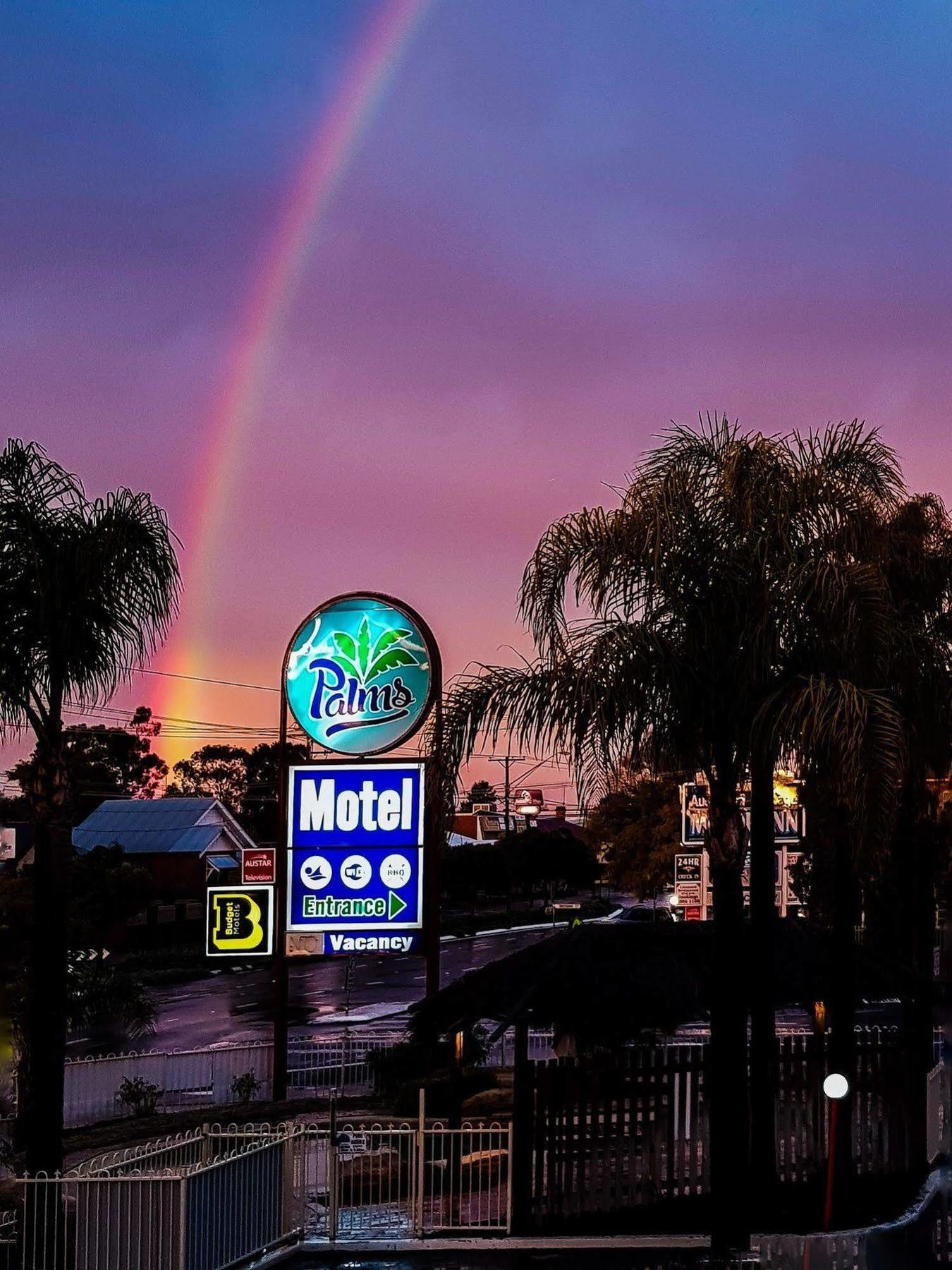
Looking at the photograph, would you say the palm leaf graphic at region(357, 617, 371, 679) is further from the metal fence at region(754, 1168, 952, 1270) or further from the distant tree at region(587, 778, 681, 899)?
the distant tree at region(587, 778, 681, 899)

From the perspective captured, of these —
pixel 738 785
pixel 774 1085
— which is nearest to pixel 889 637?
pixel 738 785

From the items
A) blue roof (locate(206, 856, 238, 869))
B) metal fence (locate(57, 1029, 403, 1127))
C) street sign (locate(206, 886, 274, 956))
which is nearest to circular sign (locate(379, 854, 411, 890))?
street sign (locate(206, 886, 274, 956))

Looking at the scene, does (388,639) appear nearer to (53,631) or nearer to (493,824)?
(53,631)

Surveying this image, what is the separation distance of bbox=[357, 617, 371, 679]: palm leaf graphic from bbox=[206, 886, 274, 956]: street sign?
423cm

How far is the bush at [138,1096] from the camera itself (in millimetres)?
28719

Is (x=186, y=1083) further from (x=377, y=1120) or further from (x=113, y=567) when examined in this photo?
(x=113, y=567)

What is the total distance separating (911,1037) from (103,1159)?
10.5m

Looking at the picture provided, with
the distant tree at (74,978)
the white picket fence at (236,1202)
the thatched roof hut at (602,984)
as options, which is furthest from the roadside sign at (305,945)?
the thatched roof hut at (602,984)

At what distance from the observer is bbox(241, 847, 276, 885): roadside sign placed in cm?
2673

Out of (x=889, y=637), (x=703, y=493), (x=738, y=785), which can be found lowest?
(x=738, y=785)

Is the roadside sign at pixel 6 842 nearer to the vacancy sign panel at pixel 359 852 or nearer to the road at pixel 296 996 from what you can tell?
the road at pixel 296 996

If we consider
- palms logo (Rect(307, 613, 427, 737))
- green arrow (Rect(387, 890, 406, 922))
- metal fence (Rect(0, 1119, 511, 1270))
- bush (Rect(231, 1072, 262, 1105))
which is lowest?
bush (Rect(231, 1072, 262, 1105))

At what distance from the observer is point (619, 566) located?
51.7 ft

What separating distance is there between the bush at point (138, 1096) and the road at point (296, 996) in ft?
26.2
